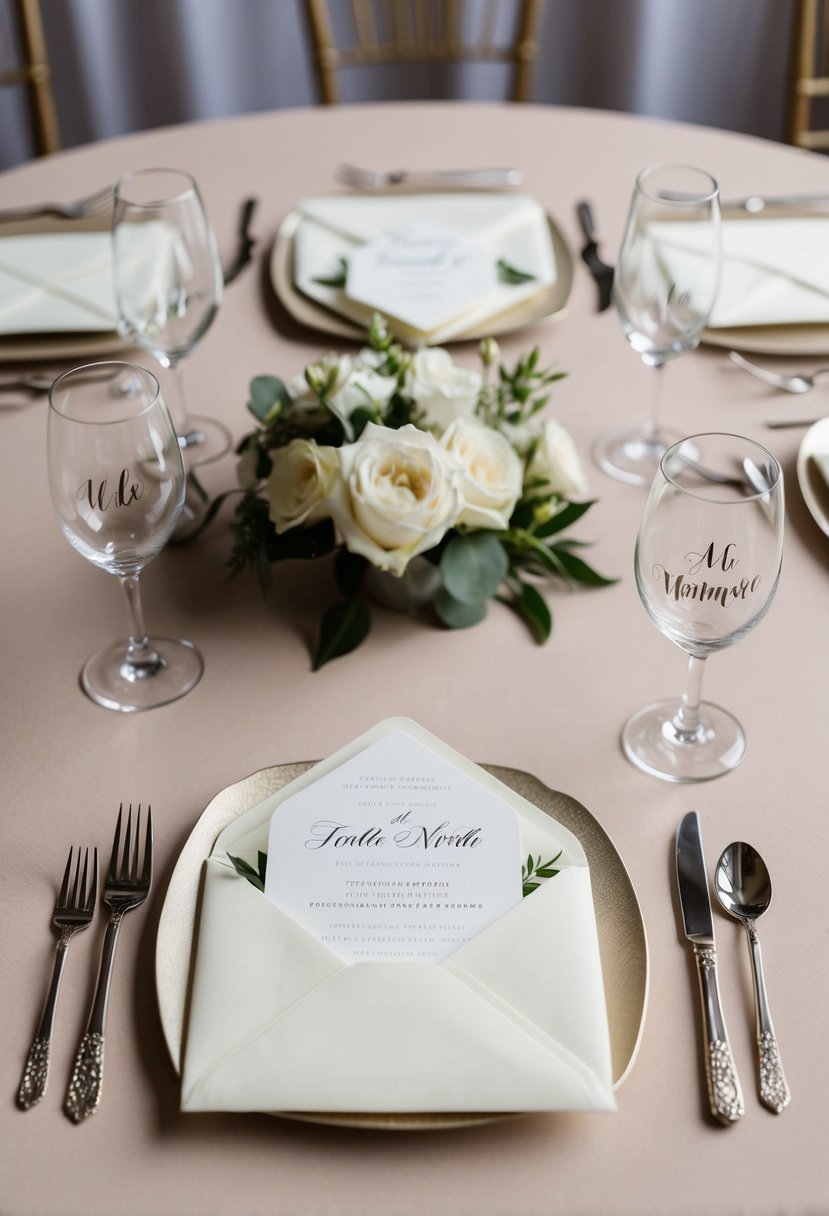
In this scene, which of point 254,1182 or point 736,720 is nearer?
→ point 254,1182

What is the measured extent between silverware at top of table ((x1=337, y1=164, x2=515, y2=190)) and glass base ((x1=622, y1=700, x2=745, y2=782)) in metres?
0.96

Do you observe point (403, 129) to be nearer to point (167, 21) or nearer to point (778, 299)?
point (778, 299)

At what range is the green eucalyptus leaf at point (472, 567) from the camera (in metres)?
0.99

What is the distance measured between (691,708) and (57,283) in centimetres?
92

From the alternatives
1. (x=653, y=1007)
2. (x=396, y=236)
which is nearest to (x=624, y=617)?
(x=653, y=1007)

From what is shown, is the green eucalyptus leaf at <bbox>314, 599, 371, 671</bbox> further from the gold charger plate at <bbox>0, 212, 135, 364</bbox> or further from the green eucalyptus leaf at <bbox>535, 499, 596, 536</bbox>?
the gold charger plate at <bbox>0, 212, 135, 364</bbox>

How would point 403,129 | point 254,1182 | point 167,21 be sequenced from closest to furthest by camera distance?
point 254,1182
point 403,129
point 167,21

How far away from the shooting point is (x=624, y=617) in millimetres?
1045

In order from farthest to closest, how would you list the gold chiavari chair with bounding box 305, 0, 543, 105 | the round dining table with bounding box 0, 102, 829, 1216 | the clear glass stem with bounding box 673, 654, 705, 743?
the gold chiavari chair with bounding box 305, 0, 543, 105 < the clear glass stem with bounding box 673, 654, 705, 743 < the round dining table with bounding box 0, 102, 829, 1216

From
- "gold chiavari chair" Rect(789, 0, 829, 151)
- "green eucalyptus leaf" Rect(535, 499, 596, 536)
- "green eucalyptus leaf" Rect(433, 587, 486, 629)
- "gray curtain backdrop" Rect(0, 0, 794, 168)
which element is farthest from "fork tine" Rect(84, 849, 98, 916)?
"gray curtain backdrop" Rect(0, 0, 794, 168)

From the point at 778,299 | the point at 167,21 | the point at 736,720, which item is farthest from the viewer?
the point at 167,21

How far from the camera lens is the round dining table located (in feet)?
2.17

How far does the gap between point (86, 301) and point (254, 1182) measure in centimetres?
102

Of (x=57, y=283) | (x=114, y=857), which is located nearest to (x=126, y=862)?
(x=114, y=857)
